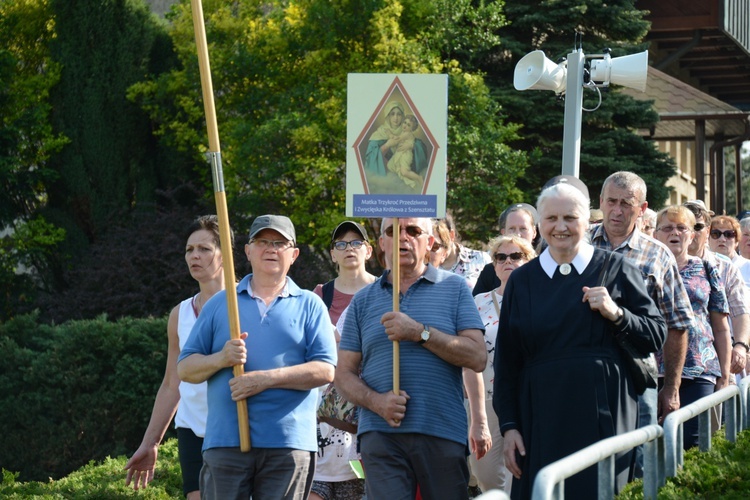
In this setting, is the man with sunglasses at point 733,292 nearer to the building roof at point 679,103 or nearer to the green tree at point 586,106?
the green tree at point 586,106

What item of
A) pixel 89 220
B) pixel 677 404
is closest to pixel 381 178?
pixel 677 404

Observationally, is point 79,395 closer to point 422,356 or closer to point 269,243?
point 269,243

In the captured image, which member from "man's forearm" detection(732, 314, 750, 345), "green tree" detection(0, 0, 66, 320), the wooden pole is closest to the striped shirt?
the wooden pole

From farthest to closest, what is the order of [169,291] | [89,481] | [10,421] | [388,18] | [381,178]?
[388,18]
[169,291]
[10,421]
[89,481]
[381,178]

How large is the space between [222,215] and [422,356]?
1.25 metres

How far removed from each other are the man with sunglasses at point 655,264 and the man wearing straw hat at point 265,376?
1857 mm

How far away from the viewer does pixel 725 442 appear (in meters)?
6.54

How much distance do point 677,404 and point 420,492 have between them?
69.5 inches

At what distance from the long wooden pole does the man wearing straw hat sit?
2.2 inches

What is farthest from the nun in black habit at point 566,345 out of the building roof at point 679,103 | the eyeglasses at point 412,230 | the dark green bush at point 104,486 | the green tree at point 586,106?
the building roof at point 679,103

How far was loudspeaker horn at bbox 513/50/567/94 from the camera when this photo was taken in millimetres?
11117

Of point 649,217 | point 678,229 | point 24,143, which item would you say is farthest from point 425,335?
point 24,143

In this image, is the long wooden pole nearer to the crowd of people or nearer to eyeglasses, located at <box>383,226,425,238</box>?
the crowd of people

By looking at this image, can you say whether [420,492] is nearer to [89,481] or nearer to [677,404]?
[677,404]
